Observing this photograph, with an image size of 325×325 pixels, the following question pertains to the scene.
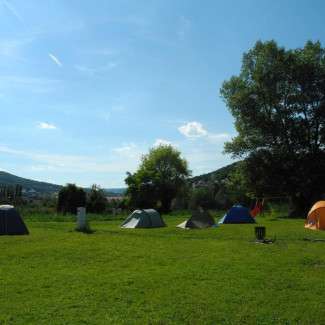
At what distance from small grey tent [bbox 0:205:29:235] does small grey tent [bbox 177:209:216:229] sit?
10.0 meters

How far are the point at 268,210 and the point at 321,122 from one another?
11.6 meters

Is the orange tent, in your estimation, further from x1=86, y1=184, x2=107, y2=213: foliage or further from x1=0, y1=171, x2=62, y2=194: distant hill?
x1=0, y1=171, x2=62, y2=194: distant hill

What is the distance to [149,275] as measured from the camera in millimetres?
11289

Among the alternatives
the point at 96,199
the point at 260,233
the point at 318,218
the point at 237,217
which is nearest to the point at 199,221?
the point at 237,217

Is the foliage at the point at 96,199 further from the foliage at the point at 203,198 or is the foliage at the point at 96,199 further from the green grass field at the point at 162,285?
the green grass field at the point at 162,285

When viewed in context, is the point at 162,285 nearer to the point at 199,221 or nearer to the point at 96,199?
the point at 199,221

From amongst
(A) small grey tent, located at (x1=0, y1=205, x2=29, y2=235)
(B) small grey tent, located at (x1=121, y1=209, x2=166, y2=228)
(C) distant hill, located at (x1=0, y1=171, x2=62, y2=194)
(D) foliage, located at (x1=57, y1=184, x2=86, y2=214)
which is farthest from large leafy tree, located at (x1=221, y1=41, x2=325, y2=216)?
(C) distant hill, located at (x1=0, y1=171, x2=62, y2=194)

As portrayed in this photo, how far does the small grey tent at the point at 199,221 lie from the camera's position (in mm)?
28516

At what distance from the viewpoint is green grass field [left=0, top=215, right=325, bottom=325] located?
25.2 feet

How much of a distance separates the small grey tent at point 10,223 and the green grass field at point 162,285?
19.6 ft

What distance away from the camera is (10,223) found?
2286 centimetres

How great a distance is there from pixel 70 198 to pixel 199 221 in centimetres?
4030

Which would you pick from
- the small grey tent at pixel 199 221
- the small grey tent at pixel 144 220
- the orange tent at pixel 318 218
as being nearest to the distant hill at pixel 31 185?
the small grey tent at pixel 144 220

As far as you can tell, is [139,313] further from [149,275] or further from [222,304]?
[149,275]
